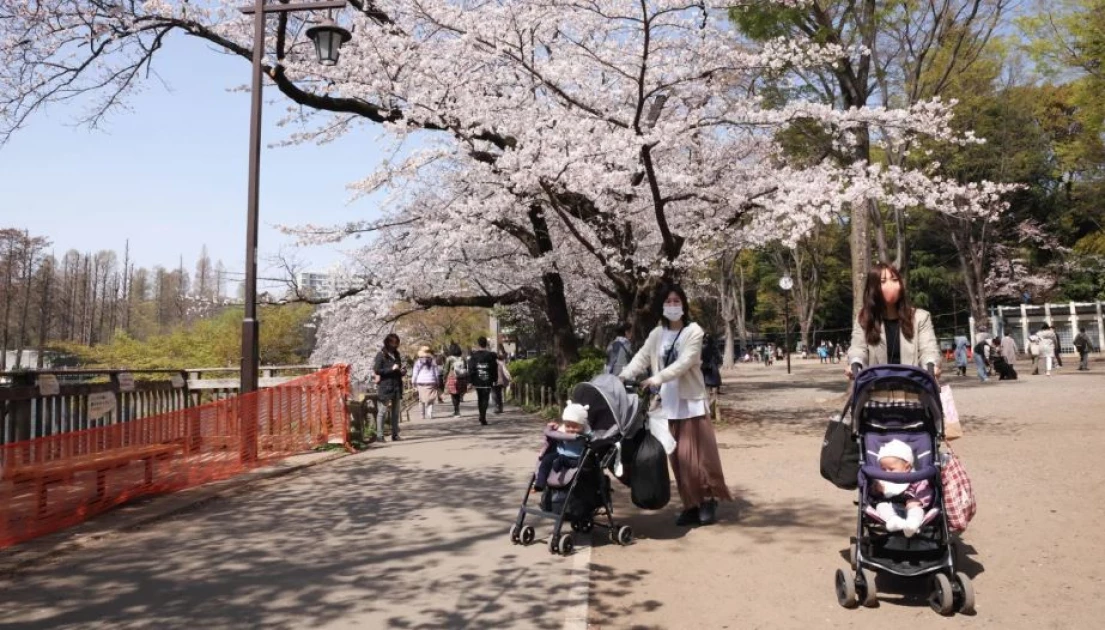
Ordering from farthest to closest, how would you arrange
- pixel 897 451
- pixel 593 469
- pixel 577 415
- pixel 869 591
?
pixel 593 469, pixel 577 415, pixel 897 451, pixel 869 591

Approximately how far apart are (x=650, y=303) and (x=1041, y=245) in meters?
36.7

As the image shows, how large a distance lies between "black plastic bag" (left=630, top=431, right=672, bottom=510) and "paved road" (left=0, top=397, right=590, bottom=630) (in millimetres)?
596

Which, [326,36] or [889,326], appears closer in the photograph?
[889,326]

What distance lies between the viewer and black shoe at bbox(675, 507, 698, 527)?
612 centimetres

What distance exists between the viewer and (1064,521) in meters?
5.81

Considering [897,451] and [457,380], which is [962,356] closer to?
[457,380]

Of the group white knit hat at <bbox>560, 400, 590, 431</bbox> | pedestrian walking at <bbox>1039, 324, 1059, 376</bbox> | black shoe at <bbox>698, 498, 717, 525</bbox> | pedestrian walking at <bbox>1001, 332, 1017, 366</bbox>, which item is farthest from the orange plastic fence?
pedestrian walking at <bbox>1039, 324, 1059, 376</bbox>

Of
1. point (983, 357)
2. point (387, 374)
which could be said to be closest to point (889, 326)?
point (387, 374)

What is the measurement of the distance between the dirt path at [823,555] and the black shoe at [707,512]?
0.11 m

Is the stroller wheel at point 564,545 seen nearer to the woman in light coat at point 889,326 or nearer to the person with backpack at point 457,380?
the woman in light coat at point 889,326

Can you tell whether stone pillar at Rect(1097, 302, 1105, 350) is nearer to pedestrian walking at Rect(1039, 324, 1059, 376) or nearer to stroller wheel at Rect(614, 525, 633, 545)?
pedestrian walking at Rect(1039, 324, 1059, 376)

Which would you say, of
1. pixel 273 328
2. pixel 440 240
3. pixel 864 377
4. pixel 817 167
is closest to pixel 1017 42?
pixel 817 167

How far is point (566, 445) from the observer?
218 inches

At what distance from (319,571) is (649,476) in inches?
88.3
